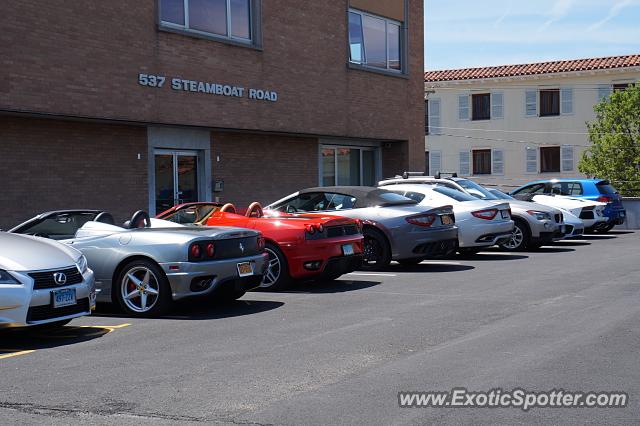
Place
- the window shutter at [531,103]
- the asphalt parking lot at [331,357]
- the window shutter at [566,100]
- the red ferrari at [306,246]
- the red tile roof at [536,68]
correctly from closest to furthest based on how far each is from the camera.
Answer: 1. the asphalt parking lot at [331,357]
2. the red ferrari at [306,246]
3. the red tile roof at [536,68]
4. the window shutter at [566,100]
5. the window shutter at [531,103]

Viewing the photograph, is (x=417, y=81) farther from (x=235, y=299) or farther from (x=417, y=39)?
(x=235, y=299)

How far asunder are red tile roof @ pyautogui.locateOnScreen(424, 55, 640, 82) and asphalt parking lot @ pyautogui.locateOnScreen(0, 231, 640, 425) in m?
33.0

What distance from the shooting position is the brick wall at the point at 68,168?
1584 cm

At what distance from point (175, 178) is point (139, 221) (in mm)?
8806

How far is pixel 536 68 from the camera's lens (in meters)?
43.9

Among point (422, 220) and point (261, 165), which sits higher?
point (261, 165)

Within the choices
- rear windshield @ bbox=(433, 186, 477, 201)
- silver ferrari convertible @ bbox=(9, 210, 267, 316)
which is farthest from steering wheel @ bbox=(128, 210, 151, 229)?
rear windshield @ bbox=(433, 186, 477, 201)

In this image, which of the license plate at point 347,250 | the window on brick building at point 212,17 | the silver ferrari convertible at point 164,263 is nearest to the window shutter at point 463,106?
the window on brick building at point 212,17

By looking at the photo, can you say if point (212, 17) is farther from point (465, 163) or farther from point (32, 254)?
point (465, 163)

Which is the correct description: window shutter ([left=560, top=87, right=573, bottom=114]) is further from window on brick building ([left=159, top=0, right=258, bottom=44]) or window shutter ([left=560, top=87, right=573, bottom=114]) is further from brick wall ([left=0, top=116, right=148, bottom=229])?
brick wall ([left=0, top=116, right=148, bottom=229])

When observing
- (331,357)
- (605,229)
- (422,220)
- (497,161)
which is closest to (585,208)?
(605,229)

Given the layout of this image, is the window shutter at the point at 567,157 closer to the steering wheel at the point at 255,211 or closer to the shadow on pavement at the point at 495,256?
the shadow on pavement at the point at 495,256

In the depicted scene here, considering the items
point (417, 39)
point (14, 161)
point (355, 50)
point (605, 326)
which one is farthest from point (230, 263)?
point (417, 39)

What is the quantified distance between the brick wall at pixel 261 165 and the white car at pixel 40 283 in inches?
457
